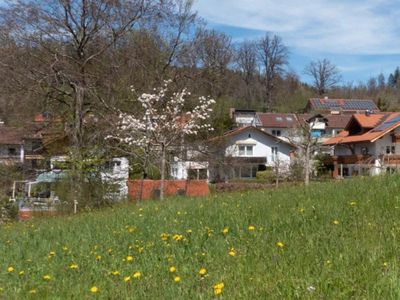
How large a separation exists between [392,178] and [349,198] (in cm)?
226

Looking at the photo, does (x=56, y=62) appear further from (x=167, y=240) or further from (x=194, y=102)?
(x=167, y=240)

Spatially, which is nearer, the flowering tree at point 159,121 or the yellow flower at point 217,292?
the yellow flower at point 217,292

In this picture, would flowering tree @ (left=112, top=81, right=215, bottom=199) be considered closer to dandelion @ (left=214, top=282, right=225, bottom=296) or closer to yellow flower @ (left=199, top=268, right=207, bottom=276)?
yellow flower @ (left=199, top=268, right=207, bottom=276)

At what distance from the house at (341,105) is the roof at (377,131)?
35.6 m

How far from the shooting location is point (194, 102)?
114 ft

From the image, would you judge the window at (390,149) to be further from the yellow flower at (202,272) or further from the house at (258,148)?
the yellow flower at (202,272)

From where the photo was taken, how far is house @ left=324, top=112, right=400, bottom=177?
57.5m

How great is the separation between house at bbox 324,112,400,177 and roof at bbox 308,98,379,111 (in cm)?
3418

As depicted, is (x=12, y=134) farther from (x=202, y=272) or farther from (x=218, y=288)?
(x=218, y=288)

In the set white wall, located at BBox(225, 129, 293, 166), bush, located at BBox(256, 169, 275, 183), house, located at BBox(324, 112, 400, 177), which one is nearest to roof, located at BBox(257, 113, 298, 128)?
white wall, located at BBox(225, 129, 293, 166)

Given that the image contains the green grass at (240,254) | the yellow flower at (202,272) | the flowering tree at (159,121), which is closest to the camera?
the green grass at (240,254)

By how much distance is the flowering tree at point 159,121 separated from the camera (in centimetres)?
2764

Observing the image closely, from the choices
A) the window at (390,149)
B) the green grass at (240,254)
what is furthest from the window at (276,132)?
the green grass at (240,254)

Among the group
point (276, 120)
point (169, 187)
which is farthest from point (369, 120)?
point (169, 187)
